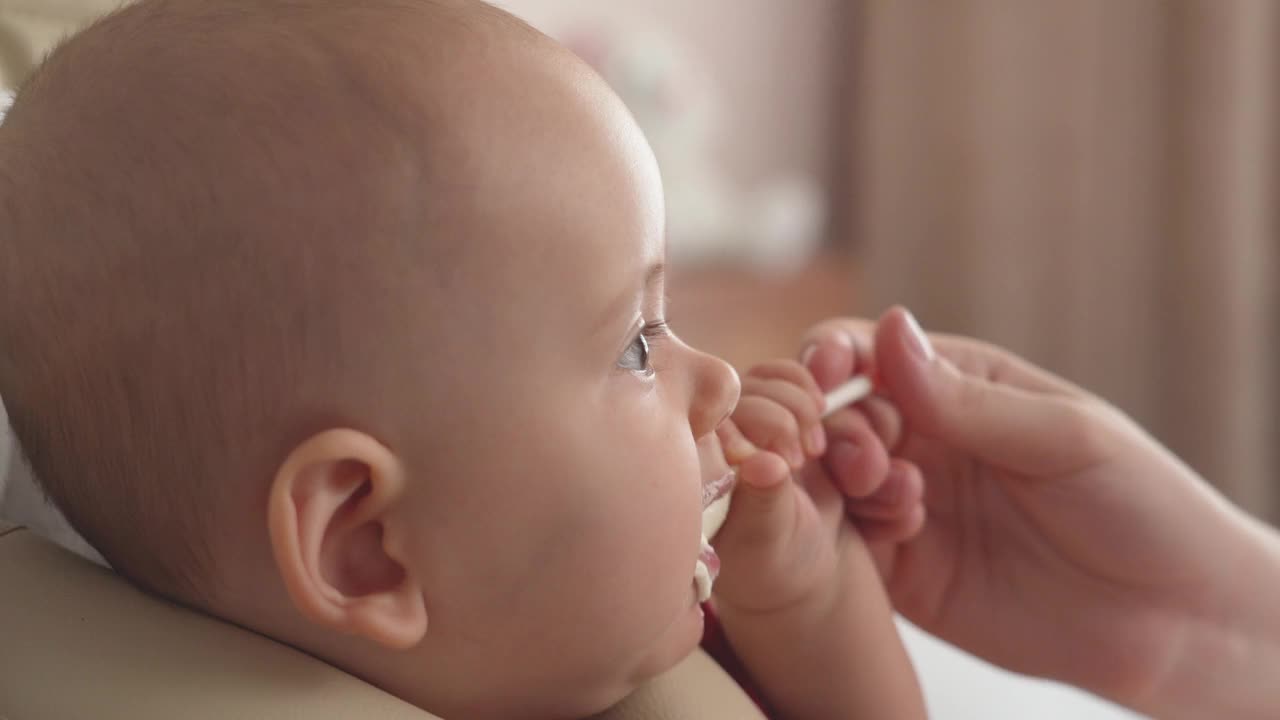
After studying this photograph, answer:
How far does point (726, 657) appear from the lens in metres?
0.83

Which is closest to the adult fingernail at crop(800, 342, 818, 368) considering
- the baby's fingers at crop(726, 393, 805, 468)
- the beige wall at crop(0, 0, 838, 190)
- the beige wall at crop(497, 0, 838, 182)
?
the baby's fingers at crop(726, 393, 805, 468)

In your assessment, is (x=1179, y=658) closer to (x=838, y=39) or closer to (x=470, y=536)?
(x=470, y=536)

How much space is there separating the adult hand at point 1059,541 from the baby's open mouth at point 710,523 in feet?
0.50

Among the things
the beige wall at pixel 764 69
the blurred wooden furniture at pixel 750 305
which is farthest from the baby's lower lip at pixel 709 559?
the beige wall at pixel 764 69

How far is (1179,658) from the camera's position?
0.97 metres

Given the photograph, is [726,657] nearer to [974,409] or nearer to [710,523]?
[710,523]

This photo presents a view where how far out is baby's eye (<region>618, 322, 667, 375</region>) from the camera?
594 mm

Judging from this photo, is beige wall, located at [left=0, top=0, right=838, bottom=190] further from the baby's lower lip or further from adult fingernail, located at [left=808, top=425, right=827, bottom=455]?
the baby's lower lip

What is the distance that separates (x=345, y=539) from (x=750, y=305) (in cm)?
188

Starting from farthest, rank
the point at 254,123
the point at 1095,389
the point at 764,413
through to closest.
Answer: the point at 1095,389 → the point at 764,413 → the point at 254,123

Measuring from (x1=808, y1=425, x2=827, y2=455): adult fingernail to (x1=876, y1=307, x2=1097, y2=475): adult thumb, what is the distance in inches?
4.8

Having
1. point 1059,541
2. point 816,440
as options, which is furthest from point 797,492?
point 1059,541

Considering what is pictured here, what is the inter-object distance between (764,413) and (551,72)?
0.27 meters

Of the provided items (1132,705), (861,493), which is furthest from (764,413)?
(1132,705)
